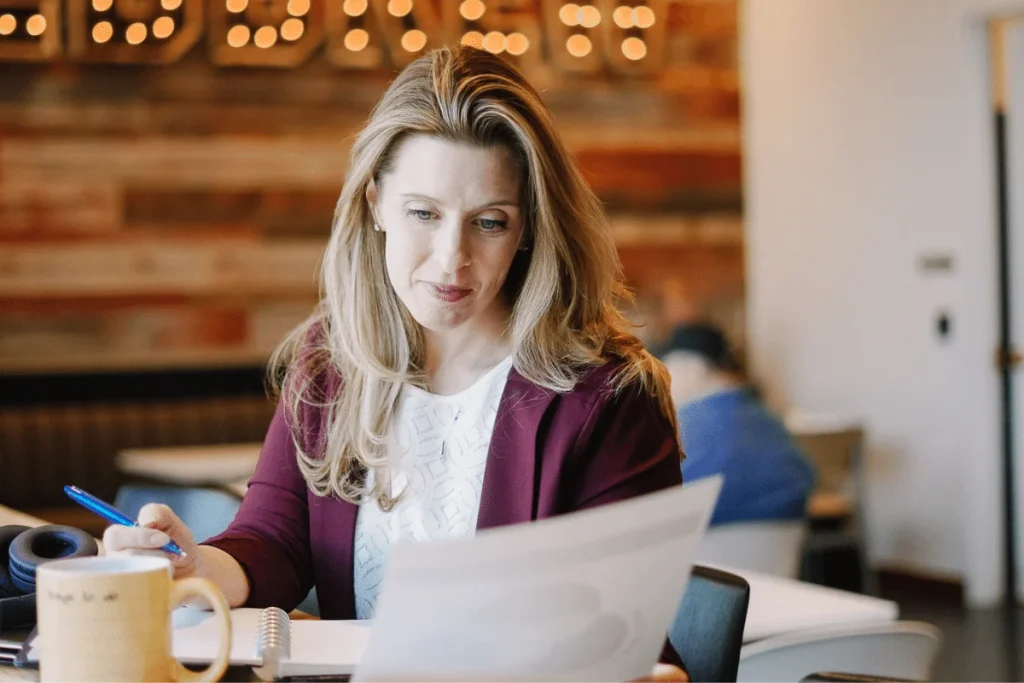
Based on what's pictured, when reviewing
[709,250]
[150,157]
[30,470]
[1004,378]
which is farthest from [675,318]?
[30,470]

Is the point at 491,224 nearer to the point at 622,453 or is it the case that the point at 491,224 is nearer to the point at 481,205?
the point at 481,205

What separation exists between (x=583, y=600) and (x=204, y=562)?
27.1 inches

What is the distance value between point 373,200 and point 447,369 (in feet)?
0.88

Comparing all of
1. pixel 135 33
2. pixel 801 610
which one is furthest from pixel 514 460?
pixel 135 33

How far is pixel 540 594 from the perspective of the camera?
3.17ft

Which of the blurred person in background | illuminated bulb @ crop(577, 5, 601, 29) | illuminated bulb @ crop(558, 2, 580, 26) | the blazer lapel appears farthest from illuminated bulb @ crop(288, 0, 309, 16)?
the blazer lapel

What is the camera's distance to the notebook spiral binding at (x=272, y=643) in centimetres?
120

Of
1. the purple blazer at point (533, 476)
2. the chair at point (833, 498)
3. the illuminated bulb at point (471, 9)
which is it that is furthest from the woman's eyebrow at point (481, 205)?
the illuminated bulb at point (471, 9)

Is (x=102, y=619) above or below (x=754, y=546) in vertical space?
above

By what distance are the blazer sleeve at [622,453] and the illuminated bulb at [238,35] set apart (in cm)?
484

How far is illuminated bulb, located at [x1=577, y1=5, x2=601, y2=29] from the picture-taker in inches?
266

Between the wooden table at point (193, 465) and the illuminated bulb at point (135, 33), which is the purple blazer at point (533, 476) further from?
the illuminated bulb at point (135, 33)

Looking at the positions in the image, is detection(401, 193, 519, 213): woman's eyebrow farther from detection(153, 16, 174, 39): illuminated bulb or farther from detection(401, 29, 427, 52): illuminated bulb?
detection(401, 29, 427, 52): illuminated bulb

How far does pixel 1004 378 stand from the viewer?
18.9 feet
